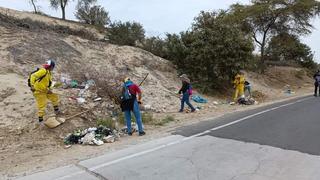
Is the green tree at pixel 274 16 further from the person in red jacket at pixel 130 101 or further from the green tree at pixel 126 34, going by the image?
the person in red jacket at pixel 130 101

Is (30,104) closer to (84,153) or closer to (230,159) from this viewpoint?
(84,153)

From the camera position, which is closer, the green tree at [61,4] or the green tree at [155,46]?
the green tree at [155,46]

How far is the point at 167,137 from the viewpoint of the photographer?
389 inches

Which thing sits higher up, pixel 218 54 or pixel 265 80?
pixel 218 54

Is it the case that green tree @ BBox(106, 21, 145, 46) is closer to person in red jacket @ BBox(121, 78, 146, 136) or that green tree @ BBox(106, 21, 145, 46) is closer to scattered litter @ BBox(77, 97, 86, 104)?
scattered litter @ BBox(77, 97, 86, 104)

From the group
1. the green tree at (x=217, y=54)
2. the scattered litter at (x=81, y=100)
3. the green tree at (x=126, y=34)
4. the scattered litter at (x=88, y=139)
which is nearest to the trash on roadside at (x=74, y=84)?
the scattered litter at (x=81, y=100)

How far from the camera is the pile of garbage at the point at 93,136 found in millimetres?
9516

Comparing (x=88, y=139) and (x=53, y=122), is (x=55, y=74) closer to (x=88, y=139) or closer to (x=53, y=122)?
(x=53, y=122)

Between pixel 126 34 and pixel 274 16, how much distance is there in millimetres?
15992

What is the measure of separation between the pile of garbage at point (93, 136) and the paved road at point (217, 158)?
1190 mm

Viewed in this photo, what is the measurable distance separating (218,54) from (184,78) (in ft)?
22.3

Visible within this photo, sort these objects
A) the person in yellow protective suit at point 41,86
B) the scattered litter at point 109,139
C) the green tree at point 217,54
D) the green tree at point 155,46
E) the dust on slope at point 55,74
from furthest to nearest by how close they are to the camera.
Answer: the green tree at point 155,46, the green tree at point 217,54, the person in yellow protective suit at point 41,86, the scattered litter at point 109,139, the dust on slope at point 55,74

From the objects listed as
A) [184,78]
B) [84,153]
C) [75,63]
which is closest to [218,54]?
[184,78]

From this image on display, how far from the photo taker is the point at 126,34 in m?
25.2
